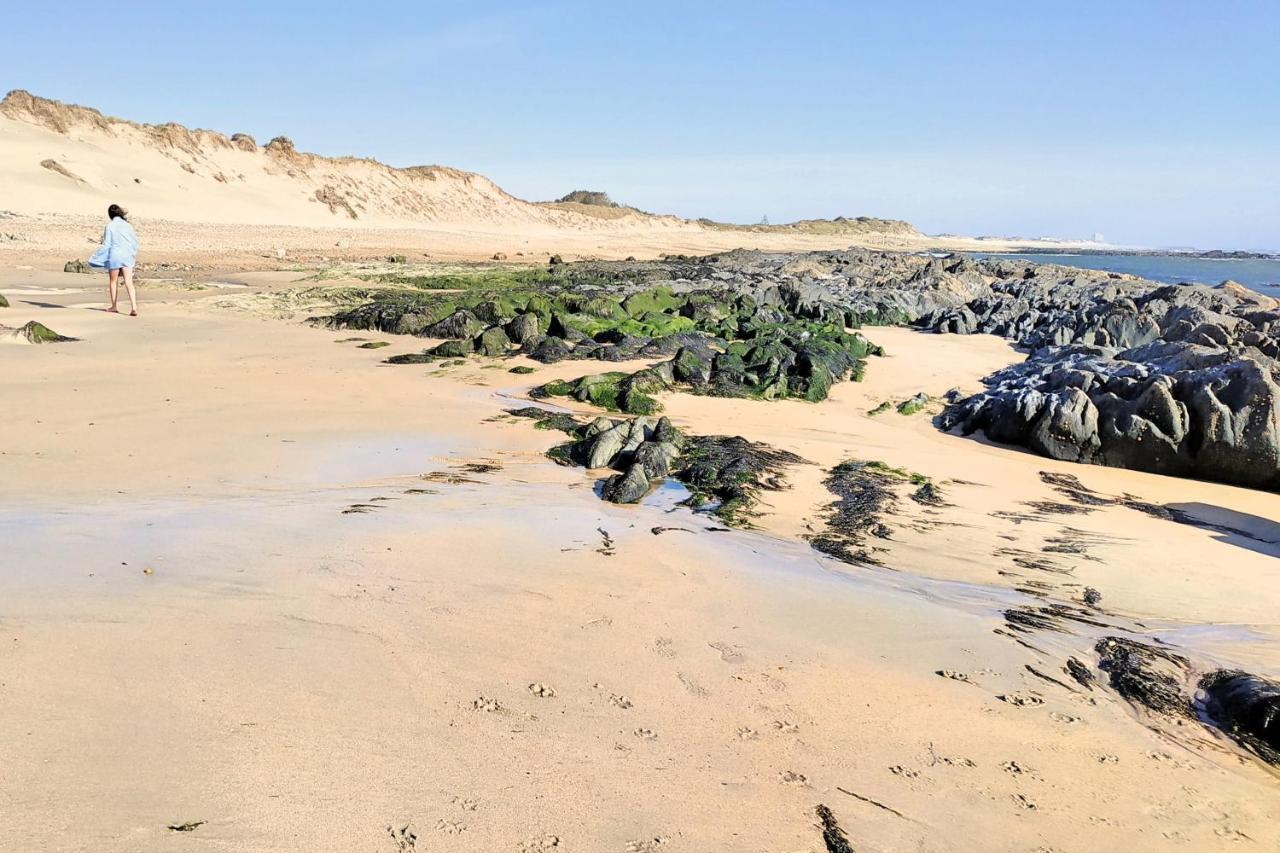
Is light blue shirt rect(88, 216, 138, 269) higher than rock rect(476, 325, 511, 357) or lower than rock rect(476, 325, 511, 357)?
higher

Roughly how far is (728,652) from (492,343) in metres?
8.21

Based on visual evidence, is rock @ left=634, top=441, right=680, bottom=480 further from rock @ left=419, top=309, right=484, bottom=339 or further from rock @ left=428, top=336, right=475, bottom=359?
rock @ left=419, top=309, right=484, bottom=339

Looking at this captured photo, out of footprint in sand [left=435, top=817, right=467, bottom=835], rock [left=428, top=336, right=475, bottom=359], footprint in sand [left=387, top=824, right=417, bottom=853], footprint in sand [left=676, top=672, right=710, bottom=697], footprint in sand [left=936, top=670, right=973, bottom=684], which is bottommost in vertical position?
footprint in sand [left=936, top=670, right=973, bottom=684]

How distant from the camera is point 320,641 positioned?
3.14m

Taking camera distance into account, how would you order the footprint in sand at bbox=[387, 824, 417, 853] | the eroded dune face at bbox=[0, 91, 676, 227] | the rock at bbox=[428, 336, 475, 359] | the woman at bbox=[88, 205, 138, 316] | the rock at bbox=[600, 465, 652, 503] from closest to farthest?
the footprint in sand at bbox=[387, 824, 417, 853] → the rock at bbox=[600, 465, 652, 503] → the rock at bbox=[428, 336, 475, 359] → the woman at bbox=[88, 205, 138, 316] → the eroded dune face at bbox=[0, 91, 676, 227]

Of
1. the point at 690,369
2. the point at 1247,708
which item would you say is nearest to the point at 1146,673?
the point at 1247,708

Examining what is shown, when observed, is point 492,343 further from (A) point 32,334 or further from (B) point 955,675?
(B) point 955,675

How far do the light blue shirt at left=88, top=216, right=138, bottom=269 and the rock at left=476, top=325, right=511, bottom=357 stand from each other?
4.80 meters

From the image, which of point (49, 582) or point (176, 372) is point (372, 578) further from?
point (176, 372)

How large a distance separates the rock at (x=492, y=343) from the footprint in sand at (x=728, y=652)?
7.98 metres

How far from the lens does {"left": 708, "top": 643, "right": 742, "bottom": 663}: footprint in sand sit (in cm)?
336

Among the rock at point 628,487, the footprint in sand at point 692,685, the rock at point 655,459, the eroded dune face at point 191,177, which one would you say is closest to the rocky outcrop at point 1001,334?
the rock at point 655,459

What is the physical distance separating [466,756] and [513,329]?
9.69 m

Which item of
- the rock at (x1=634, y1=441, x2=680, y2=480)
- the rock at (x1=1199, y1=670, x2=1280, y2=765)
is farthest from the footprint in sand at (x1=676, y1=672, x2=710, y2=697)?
the rock at (x1=634, y1=441, x2=680, y2=480)
